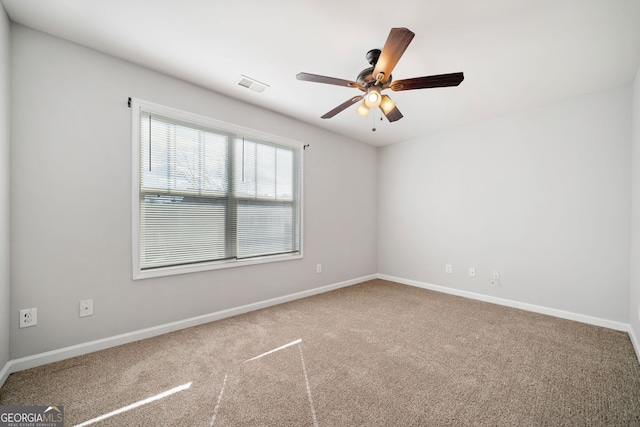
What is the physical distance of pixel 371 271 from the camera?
188 inches

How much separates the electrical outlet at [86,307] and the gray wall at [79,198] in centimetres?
3

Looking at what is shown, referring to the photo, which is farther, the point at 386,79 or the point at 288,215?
the point at 288,215

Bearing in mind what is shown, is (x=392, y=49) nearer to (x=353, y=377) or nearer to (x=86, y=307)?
(x=353, y=377)

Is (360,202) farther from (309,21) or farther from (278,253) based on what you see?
(309,21)

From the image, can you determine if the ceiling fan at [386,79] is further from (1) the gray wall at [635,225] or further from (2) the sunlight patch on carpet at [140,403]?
(2) the sunlight patch on carpet at [140,403]

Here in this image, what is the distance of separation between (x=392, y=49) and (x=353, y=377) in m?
2.21

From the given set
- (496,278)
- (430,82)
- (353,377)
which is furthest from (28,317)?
(496,278)

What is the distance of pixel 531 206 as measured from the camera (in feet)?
10.5

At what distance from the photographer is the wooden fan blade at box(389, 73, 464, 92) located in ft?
5.96

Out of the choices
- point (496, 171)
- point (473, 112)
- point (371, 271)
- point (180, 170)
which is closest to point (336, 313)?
point (371, 271)

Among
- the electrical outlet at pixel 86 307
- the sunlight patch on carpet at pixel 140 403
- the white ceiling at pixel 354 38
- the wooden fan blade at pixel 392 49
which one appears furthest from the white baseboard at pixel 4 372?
the wooden fan blade at pixel 392 49

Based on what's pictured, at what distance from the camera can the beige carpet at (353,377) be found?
1.48 meters

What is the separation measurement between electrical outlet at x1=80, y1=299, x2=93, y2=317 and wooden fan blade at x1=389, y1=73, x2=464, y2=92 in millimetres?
2970

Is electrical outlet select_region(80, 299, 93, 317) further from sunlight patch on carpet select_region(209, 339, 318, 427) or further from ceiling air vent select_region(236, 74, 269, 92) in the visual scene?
ceiling air vent select_region(236, 74, 269, 92)
